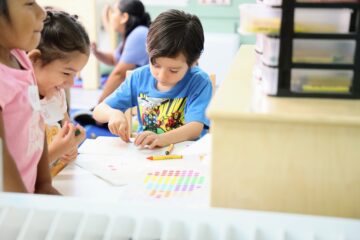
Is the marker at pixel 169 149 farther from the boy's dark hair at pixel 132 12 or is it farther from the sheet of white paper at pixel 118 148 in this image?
the boy's dark hair at pixel 132 12

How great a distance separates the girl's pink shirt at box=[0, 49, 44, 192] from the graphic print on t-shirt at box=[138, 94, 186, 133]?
627 millimetres

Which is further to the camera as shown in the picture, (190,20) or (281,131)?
(190,20)

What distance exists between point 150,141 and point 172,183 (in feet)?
0.96

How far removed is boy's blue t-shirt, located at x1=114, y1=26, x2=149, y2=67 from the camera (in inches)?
95.0

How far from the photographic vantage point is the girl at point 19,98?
795 millimetres

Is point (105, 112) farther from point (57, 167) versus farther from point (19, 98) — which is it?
point (19, 98)

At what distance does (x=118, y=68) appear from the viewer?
98.7 inches

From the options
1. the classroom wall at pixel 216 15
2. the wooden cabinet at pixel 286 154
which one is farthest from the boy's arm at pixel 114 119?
the classroom wall at pixel 216 15

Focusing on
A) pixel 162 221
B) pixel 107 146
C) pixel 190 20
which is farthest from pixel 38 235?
pixel 190 20

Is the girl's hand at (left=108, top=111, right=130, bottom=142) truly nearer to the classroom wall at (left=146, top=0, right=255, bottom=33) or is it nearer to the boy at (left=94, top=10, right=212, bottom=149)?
the boy at (left=94, top=10, right=212, bottom=149)

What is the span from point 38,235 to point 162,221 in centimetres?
15

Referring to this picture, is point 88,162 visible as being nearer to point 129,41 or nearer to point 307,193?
point 307,193

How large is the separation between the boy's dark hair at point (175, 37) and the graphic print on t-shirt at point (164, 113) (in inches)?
5.8

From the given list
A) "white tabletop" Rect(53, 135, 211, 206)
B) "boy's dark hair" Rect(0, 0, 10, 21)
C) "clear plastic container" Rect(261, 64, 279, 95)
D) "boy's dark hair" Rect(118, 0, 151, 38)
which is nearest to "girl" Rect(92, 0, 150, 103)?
"boy's dark hair" Rect(118, 0, 151, 38)
